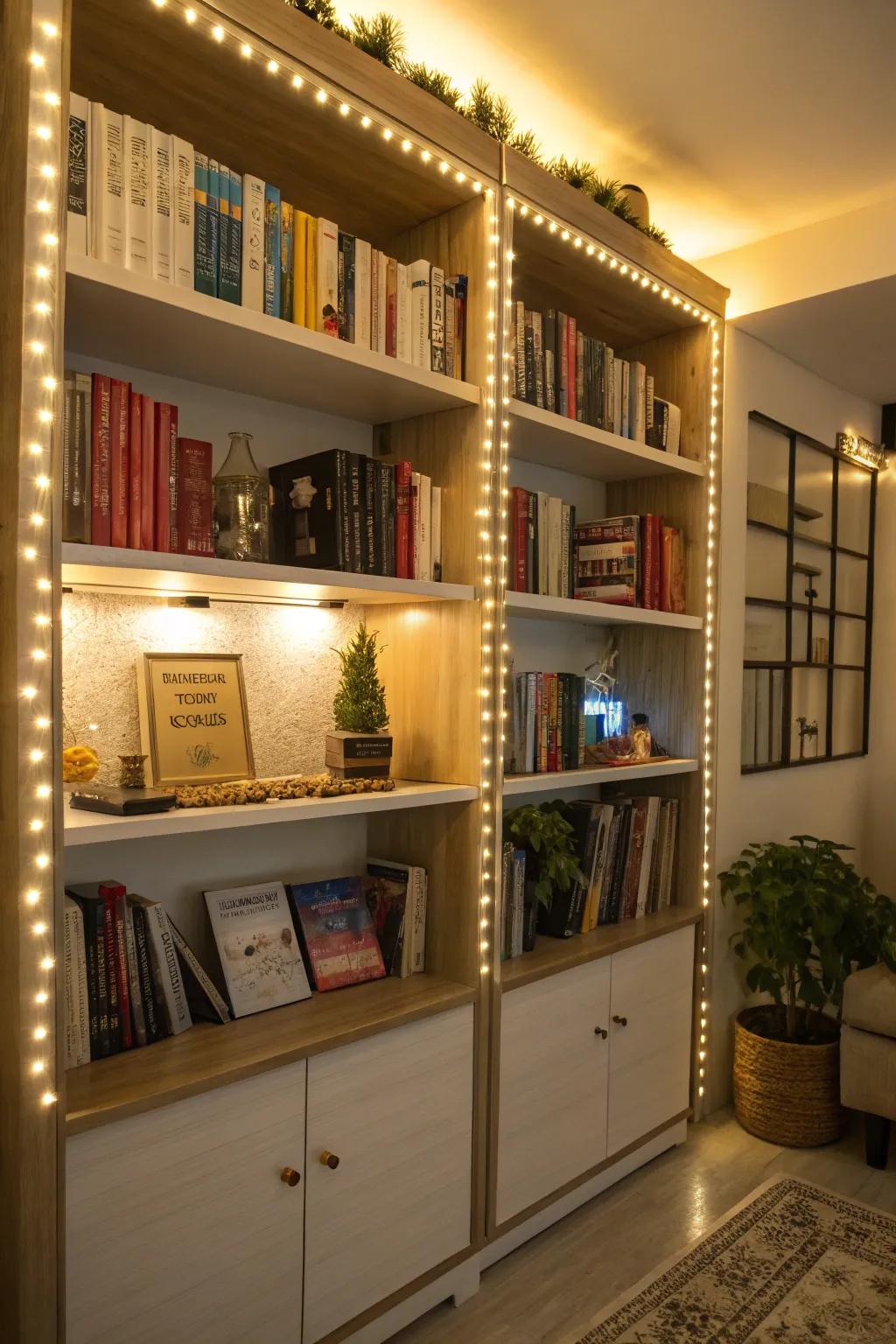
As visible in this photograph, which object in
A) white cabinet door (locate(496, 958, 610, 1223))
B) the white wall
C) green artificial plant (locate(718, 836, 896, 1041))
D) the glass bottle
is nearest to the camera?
the glass bottle

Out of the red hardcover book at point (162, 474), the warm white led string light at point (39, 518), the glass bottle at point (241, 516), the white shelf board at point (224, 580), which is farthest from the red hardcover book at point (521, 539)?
the warm white led string light at point (39, 518)

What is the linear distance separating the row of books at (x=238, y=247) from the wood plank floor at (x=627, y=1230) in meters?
1.90

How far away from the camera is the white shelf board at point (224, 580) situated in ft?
4.46

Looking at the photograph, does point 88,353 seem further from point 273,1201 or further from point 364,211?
point 273,1201

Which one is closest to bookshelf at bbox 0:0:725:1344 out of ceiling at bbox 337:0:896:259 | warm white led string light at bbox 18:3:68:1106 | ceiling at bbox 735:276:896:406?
warm white led string light at bbox 18:3:68:1106

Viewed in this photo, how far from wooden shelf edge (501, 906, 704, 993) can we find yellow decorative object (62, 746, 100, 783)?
976 mm

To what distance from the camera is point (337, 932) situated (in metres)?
1.89

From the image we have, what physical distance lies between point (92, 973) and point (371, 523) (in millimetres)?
916

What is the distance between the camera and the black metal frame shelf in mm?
3043

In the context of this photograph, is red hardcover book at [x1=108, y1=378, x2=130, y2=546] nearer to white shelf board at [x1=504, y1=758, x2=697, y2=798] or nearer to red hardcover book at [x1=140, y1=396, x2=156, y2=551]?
red hardcover book at [x1=140, y1=396, x2=156, y2=551]

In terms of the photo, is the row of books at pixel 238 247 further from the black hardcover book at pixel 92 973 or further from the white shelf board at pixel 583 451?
the black hardcover book at pixel 92 973

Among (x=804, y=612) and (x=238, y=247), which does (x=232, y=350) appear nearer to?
(x=238, y=247)

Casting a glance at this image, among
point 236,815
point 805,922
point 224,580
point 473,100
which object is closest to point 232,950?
point 236,815

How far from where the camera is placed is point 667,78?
2.00 meters
